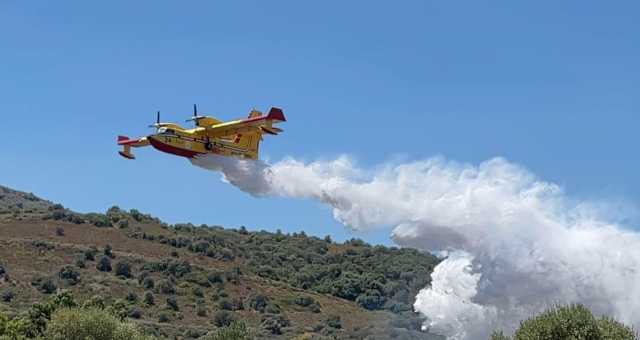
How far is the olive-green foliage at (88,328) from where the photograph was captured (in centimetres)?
6794

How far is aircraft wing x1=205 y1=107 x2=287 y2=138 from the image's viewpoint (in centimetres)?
6969

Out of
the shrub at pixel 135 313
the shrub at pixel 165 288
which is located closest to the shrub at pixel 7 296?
the shrub at pixel 135 313

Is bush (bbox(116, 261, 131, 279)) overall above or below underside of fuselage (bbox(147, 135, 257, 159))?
above

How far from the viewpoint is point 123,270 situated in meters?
127

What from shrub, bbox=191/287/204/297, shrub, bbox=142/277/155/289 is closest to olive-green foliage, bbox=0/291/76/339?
shrub, bbox=142/277/155/289

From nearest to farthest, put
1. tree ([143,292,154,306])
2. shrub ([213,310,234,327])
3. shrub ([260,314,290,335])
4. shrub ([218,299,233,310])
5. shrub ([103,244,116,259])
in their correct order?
shrub ([260,314,290,335]), shrub ([213,310,234,327]), tree ([143,292,154,306]), shrub ([218,299,233,310]), shrub ([103,244,116,259])

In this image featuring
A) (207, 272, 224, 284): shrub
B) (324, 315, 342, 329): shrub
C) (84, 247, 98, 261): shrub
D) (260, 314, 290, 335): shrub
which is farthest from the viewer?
(207, 272, 224, 284): shrub

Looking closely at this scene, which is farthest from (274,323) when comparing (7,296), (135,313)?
(7,296)

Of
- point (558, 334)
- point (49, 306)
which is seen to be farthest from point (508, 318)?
point (49, 306)

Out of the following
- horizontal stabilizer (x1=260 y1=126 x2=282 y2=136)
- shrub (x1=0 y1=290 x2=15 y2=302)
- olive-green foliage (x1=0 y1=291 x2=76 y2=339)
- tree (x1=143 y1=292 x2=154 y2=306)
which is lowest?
olive-green foliage (x1=0 y1=291 x2=76 y2=339)

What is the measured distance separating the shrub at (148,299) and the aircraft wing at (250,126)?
45875mm

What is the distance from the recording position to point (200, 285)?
129 m

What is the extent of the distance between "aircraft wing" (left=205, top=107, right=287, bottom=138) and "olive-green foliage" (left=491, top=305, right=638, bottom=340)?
21.3 metres

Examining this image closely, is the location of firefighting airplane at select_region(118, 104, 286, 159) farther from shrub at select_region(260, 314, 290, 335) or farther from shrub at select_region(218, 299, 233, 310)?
shrub at select_region(218, 299, 233, 310)
